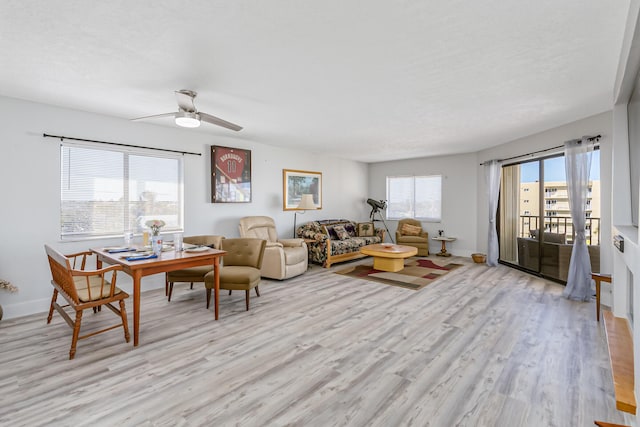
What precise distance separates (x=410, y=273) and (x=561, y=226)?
2.51m

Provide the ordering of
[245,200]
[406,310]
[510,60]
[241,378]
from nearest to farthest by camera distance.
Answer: [241,378] → [510,60] → [406,310] → [245,200]

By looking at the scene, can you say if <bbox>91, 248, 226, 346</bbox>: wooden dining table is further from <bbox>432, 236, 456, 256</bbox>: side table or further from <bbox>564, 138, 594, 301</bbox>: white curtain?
<bbox>432, 236, 456, 256</bbox>: side table

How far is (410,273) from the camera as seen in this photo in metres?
5.40

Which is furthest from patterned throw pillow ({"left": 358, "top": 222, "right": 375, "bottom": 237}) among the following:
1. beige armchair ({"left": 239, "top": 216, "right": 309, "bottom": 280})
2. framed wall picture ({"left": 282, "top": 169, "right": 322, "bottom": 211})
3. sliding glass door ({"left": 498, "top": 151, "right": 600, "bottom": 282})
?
sliding glass door ({"left": 498, "top": 151, "right": 600, "bottom": 282})

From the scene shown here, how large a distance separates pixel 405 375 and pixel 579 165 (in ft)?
13.3

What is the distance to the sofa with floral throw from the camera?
19.7 ft

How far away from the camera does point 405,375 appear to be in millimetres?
2240

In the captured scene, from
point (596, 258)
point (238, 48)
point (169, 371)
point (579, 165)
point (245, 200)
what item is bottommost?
point (169, 371)

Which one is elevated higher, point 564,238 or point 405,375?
point 564,238

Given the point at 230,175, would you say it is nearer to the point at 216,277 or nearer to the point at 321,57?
the point at 216,277

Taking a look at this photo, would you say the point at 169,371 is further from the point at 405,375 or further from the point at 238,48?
the point at 238,48

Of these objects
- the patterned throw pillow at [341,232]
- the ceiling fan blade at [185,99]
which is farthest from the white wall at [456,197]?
the ceiling fan blade at [185,99]

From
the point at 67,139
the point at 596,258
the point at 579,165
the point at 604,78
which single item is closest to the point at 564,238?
the point at 596,258

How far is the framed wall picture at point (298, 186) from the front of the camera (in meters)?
6.37
